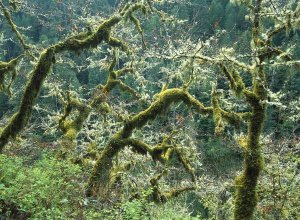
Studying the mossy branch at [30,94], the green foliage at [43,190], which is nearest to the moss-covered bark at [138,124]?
the green foliage at [43,190]

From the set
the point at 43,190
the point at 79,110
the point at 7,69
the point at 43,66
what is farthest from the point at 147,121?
the point at 43,190

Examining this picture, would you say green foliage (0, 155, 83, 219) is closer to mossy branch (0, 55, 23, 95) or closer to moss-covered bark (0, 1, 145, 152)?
moss-covered bark (0, 1, 145, 152)

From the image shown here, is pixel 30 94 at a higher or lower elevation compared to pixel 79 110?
lower

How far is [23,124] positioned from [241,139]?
19.2 feet

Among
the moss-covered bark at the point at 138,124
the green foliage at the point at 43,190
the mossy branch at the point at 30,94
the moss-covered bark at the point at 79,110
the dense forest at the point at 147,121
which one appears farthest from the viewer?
the moss-covered bark at the point at 79,110

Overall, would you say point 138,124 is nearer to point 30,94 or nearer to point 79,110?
point 79,110

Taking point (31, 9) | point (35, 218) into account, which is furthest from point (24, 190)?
point (31, 9)

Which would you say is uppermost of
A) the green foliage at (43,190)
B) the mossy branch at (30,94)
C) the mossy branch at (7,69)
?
the mossy branch at (7,69)

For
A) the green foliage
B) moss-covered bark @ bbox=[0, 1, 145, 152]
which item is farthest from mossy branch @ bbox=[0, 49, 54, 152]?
the green foliage

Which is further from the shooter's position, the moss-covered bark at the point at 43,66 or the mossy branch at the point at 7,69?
the mossy branch at the point at 7,69

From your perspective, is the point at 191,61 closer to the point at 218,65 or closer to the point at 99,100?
the point at 218,65

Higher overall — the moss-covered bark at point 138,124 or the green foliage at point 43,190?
the moss-covered bark at point 138,124

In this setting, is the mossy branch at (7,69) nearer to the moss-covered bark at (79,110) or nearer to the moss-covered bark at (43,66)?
the moss-covered bark at (43,66)

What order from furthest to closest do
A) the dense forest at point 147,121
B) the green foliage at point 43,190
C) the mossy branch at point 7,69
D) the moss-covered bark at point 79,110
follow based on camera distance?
the moss-covered bark at point 79,110, the mossy branch at point 7,69, the dense forest at point 147,121, the green foliage at point 43,190
